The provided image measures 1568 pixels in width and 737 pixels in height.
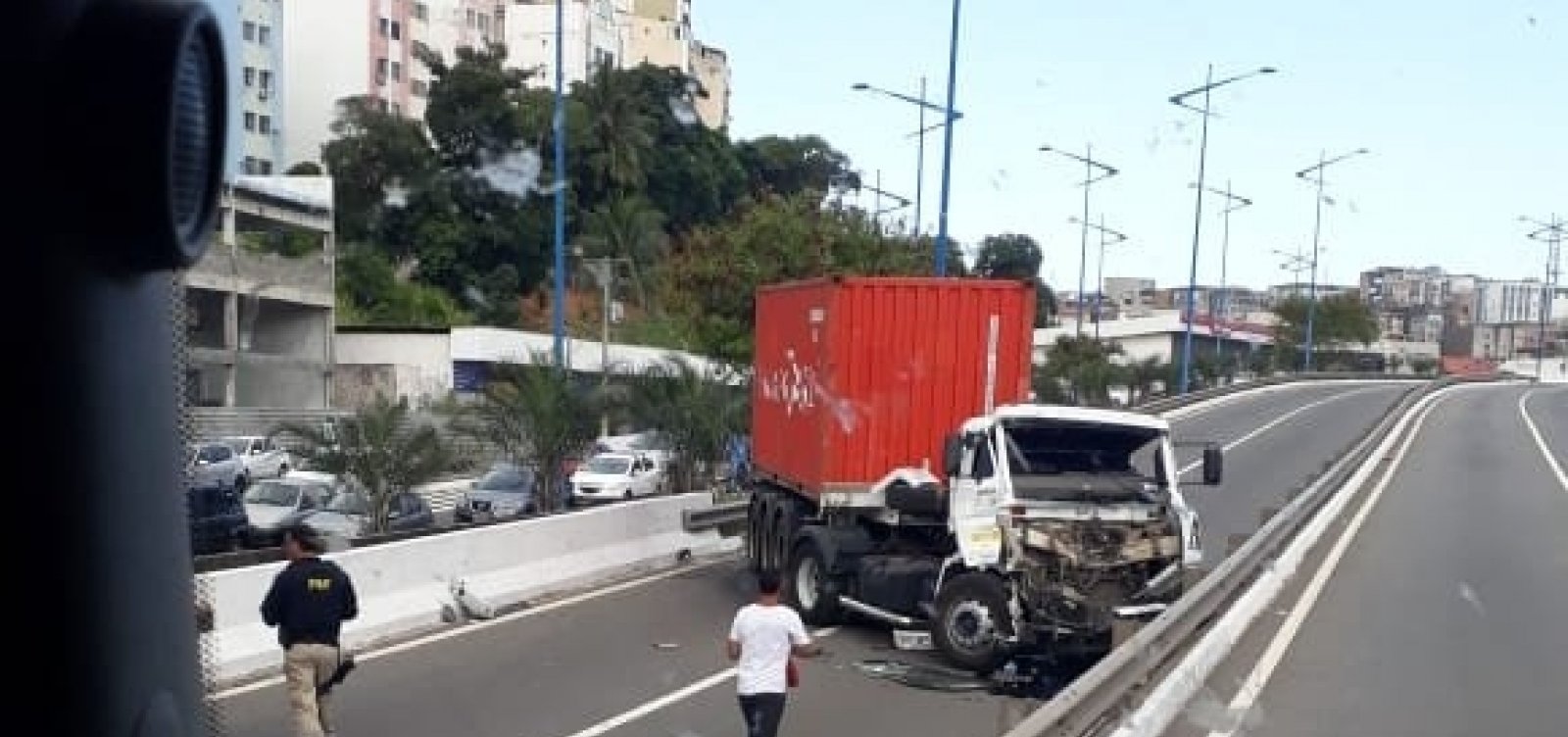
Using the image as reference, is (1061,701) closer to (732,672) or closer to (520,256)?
(732,672)

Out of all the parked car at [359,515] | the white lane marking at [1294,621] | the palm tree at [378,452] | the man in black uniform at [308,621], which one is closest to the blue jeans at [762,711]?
the man in black uniform at [308,621]

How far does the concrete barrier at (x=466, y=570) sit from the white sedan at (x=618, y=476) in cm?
1287

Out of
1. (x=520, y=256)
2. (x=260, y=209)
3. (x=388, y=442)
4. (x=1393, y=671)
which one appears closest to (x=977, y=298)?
(x=1393, y=671)

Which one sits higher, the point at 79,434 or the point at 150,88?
the point at 150,88

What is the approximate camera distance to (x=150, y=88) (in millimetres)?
2023

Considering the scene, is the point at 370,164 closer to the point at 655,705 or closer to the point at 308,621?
the point at 655,705

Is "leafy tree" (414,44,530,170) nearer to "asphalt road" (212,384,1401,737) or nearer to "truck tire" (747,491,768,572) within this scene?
"truck tire" (747,491,768,572)

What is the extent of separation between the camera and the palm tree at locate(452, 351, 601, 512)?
26797 mm

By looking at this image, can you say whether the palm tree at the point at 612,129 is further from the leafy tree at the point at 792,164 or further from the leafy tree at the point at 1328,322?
the leafy tree at the point at 1328,322

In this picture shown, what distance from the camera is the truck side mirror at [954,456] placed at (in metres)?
14.3

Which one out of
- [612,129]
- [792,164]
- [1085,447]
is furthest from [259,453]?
[792,164]

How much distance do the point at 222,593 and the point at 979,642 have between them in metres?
5.97

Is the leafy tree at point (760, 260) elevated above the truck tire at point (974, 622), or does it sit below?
above

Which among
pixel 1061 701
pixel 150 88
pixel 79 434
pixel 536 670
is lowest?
pixel 536 670
